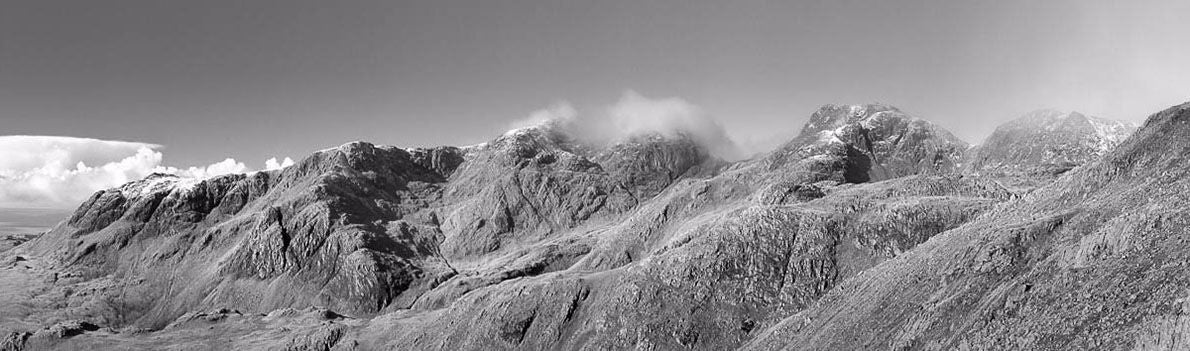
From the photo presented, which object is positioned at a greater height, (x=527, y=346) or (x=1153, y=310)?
(x=1153, y=310)

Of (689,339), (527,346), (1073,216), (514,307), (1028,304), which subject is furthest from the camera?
(514,307)

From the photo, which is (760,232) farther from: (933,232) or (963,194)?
(963,194)

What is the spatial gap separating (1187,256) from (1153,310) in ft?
32.2

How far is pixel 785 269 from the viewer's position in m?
152

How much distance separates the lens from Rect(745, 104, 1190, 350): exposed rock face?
6988cm

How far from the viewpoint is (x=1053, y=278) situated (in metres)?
84.9

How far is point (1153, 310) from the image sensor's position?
2559 inches

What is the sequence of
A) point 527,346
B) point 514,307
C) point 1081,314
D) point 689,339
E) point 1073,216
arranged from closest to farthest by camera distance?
point 1081,314, point 1073,216, point 689,339, point 527,346, point 514,307

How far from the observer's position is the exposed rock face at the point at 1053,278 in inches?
2751

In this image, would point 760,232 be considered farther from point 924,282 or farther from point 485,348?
point 485,348

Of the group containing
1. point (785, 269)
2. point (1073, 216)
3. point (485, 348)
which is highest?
point (1073, 216)

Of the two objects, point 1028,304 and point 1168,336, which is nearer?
point 1168,336

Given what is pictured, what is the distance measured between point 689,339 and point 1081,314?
80.8 m

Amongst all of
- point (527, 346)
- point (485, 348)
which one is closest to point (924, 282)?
point (527, 346)
